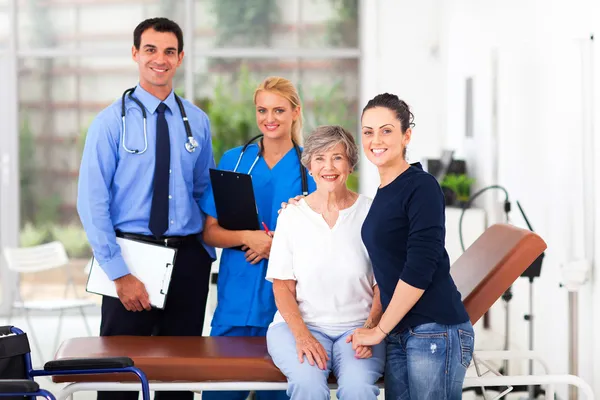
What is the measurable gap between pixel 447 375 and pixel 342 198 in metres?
0.61

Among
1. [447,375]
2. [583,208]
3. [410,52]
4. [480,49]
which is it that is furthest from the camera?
[410,52]

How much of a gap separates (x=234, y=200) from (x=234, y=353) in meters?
0.52

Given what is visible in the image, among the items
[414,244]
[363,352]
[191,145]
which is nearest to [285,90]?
[191,145]

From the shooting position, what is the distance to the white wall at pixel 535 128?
131 inches

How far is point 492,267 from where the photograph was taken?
8.21 feet

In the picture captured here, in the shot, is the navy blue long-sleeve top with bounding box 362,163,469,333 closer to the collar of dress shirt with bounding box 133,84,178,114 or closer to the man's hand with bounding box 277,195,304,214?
the man's hand with bounding box 277,195,304,214

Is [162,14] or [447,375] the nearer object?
[447,375]

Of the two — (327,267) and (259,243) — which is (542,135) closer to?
(259,243)

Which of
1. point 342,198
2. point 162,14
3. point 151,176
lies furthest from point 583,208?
point 162,14

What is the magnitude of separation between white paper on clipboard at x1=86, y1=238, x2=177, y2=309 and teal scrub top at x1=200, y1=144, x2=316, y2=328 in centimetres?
20

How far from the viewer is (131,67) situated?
6434mm

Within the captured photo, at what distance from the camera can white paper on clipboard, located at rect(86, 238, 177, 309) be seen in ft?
8.75

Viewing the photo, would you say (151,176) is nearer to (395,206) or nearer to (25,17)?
(395,206)

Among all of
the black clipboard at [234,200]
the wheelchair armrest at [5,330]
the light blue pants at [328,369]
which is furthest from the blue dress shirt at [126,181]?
the light blue pants at [328,369]
